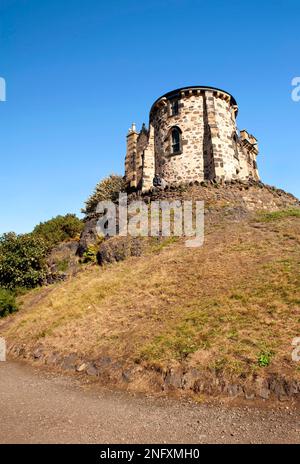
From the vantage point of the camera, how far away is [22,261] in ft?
78.4

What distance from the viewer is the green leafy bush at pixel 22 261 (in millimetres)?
23359

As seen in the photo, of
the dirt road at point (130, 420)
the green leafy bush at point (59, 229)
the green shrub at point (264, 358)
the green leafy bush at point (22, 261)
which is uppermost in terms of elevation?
the green leafy bush at point (59, 229)

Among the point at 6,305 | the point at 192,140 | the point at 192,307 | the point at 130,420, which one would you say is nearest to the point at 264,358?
the point at 130,420

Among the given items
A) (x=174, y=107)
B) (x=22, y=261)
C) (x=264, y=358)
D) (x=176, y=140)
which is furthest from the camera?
(x=174, y=107)

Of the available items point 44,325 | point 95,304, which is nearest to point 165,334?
point 95,304

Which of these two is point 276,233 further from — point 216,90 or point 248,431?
point 216,90

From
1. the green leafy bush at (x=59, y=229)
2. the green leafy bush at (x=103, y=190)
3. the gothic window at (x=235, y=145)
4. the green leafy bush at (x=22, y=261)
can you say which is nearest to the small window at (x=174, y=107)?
the gothic window at (x=235, y=145)

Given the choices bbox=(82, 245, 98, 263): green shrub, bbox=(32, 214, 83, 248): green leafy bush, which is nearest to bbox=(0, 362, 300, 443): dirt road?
bbox=(82, 245, 98, 263): green shrub

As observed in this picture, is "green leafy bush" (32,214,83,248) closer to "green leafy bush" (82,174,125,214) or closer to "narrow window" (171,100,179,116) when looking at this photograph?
"green leafy bush" (82,174,125,214)

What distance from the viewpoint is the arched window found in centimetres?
2868

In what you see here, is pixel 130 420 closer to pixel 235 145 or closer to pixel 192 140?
pixel 192 140

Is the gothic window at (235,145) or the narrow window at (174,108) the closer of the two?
the gothic window at (235,145)

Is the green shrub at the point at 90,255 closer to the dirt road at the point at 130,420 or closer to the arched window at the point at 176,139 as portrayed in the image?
the arched window at the point at 176,139

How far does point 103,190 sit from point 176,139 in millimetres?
13931
